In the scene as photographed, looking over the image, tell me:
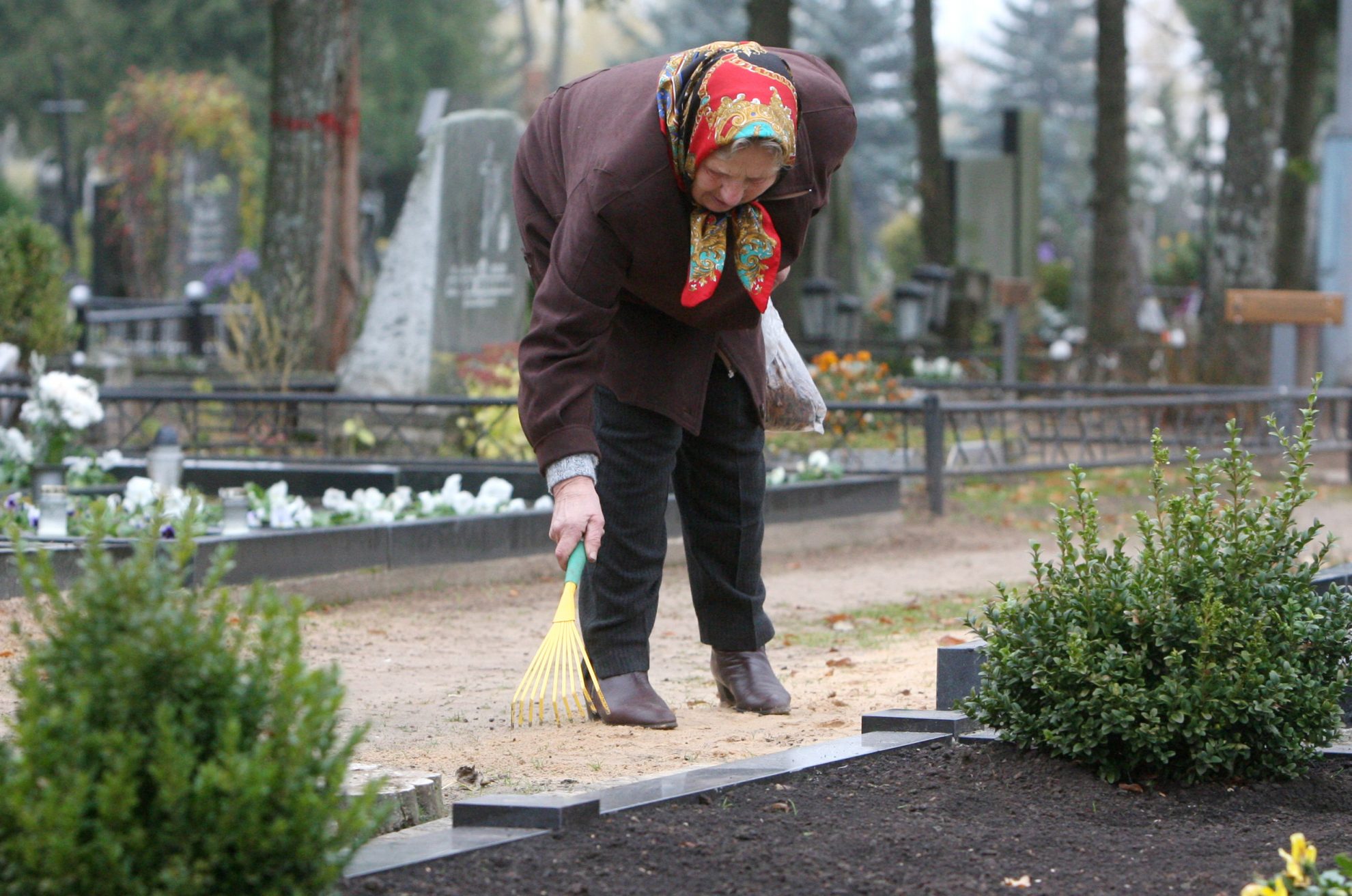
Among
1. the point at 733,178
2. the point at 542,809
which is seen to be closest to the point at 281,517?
the point at 733,178

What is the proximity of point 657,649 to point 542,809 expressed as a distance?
320 centimetres

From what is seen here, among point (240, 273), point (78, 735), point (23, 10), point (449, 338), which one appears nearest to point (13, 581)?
point (78, 735)

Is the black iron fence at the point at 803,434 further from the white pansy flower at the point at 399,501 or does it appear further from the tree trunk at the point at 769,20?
the tree trunk at the point at 769,20

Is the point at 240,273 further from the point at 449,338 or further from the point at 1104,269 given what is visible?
the point at 449,338

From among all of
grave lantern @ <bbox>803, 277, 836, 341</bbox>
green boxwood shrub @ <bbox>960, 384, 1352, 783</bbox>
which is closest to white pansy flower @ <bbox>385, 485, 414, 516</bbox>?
green boxwood shrub @ <bbox>960, 384, 1352, 783</bbox>

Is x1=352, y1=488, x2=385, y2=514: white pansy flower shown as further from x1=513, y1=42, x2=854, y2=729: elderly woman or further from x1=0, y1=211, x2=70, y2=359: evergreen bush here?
x1=0, y1=211, x2=70, y2=359: evergreen bush

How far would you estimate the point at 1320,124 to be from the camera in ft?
117

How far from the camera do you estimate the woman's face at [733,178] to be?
3.69 meters

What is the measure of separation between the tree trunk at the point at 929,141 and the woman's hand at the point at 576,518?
19573 millimetres

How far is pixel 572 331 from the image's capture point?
389 cm

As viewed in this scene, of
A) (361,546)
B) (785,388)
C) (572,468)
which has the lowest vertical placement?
(361,546)

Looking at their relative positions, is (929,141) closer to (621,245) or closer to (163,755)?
(621,245)

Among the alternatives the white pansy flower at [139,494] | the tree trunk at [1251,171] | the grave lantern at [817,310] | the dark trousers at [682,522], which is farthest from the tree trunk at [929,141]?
the dark trousers at [682,522]

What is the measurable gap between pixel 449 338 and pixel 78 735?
10.2 m
